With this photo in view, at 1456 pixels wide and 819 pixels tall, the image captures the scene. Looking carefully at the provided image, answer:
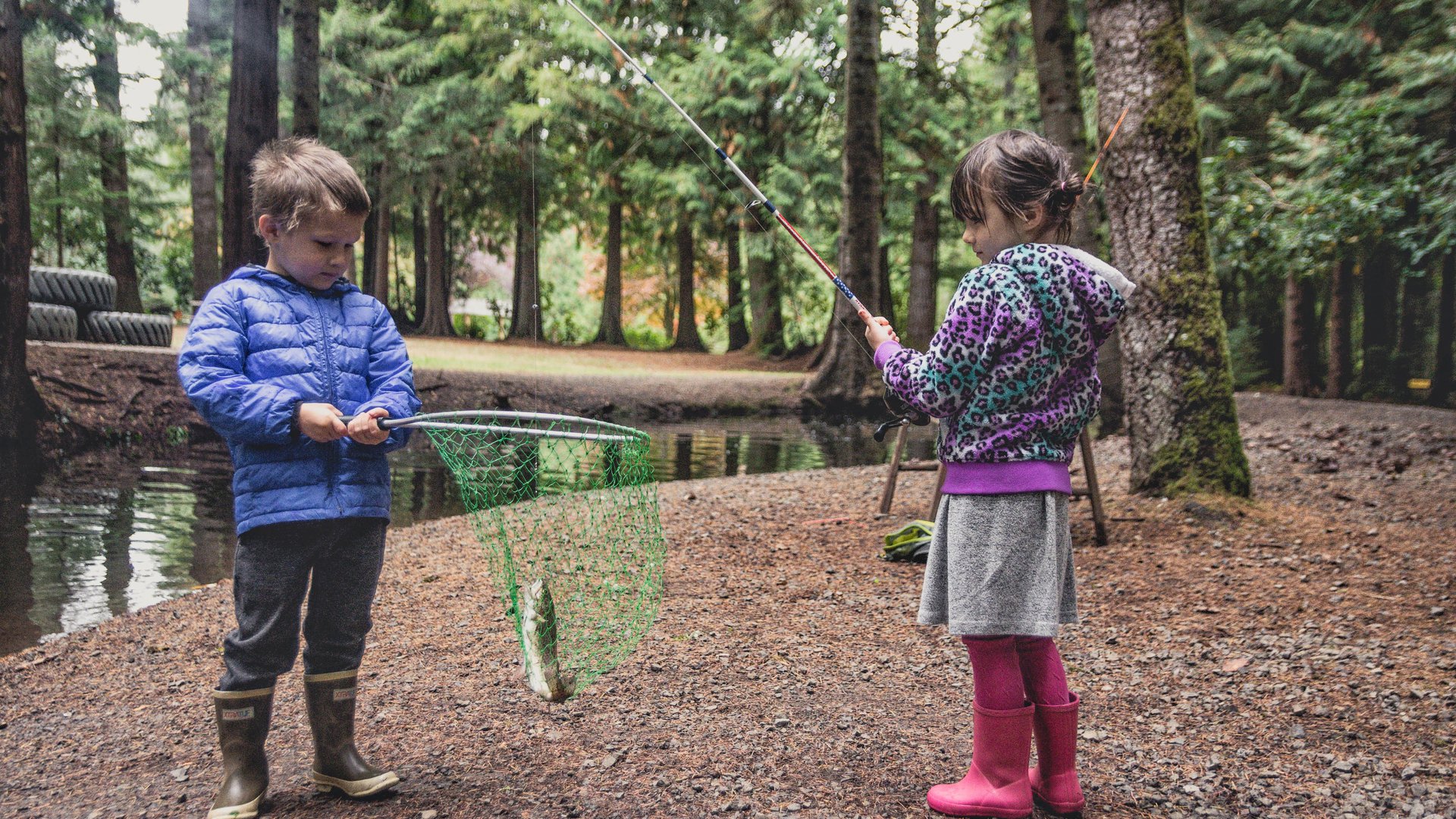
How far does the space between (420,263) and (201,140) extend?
38.9 ft

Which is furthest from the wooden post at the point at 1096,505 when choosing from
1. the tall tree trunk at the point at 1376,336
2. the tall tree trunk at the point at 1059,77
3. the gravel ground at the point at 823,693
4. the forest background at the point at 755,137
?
the tall tree trunk at the point at 1376,336

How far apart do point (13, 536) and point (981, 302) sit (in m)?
7.19

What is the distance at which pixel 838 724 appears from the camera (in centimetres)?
344

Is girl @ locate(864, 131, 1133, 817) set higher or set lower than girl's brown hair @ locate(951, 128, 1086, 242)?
lower

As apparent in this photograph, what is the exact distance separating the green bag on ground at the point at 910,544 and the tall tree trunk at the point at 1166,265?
1625mm

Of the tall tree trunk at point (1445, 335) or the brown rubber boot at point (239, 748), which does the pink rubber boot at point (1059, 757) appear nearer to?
the brown rubber boot at point (239, 748)

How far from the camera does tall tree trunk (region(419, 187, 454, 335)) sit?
91.8ft

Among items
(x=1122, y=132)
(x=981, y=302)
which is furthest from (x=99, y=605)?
(x=1122, y=132)

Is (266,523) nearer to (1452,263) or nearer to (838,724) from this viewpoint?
(838,724)

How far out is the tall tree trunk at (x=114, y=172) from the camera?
19.2 meters

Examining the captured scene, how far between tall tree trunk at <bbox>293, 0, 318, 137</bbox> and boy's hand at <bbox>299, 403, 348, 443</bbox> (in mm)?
12259

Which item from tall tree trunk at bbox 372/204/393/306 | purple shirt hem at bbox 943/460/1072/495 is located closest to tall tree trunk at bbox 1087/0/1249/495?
purple shirt hem at bbox 943/460/1072/495

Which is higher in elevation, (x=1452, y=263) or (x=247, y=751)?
(x=1452, y=263)

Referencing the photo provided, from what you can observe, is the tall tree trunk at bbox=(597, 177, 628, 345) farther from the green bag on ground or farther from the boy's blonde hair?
the boy's blonde hair
